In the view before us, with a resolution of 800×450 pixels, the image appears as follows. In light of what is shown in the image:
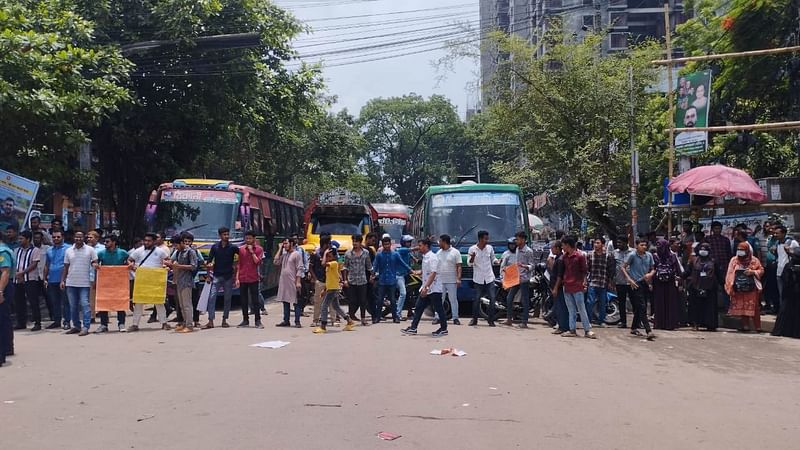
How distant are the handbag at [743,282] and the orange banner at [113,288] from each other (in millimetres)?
10563

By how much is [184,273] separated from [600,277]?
23.8ft

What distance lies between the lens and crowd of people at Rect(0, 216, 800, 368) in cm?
1263

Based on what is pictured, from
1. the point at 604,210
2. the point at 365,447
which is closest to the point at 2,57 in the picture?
the point at 365,447

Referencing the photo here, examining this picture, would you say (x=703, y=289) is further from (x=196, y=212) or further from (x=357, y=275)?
(x=196, y=212)

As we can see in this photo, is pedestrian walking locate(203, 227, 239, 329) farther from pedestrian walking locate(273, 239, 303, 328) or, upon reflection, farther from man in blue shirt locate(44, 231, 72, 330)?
man in blue shirt locate(44, 231, 72, 330)

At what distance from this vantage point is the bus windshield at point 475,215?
1636 cm

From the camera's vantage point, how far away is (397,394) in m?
7.61

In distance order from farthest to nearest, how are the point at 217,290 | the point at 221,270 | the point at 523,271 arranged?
the point at 523,271 < the point at 217,290 < the point at 221,270

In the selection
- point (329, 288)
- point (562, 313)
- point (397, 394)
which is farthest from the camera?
point (329, 288)

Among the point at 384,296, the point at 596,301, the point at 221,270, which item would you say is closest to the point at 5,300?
the point at 221,270

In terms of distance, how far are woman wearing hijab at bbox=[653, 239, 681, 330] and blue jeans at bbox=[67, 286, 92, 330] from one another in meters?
9.82

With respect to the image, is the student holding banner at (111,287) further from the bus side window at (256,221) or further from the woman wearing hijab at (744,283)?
the woman wearing hijab at (744,283)

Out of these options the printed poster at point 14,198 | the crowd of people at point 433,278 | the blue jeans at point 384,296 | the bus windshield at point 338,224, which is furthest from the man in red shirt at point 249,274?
the bus windshield at point 338,224

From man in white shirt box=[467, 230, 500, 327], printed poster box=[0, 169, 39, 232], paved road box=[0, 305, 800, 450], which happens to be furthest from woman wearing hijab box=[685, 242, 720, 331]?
printed poster box=[0, 169, 39, 232]
